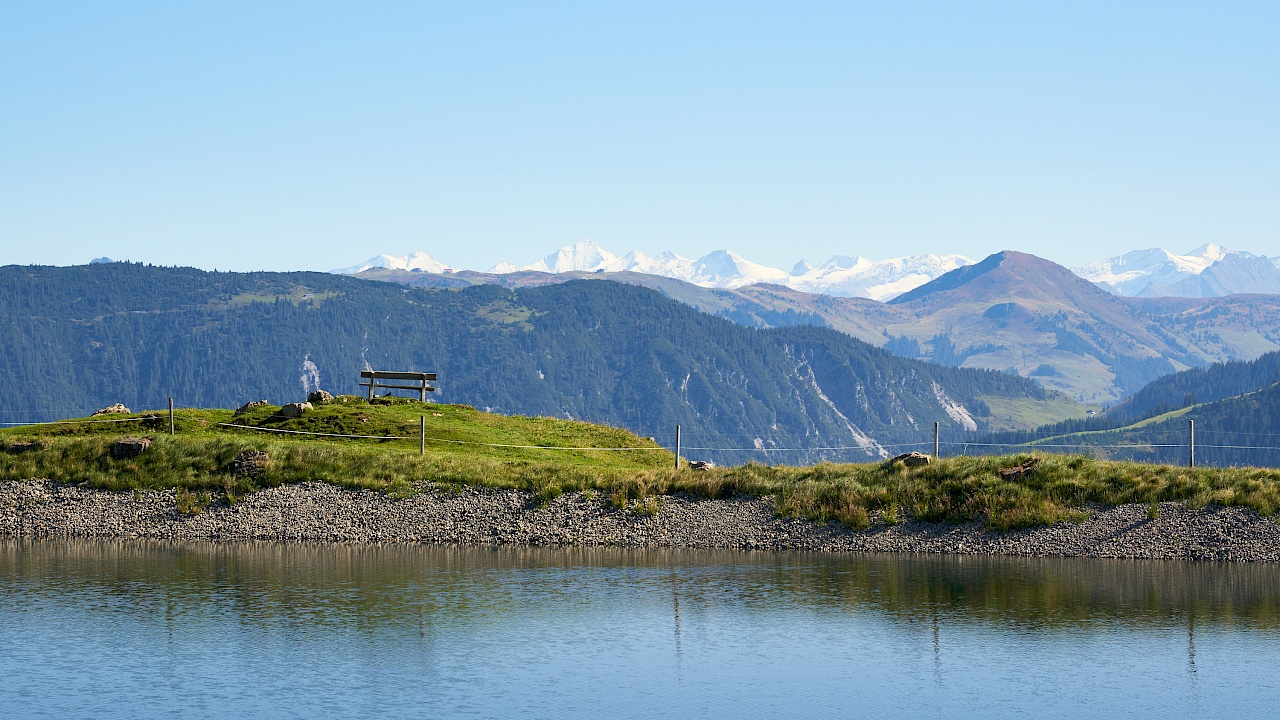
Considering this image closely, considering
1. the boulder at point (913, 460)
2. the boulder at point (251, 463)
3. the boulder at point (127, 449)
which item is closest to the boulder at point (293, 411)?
the boulder at point (251, 463)

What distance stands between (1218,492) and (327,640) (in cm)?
3866

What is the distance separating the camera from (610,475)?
59250 mm

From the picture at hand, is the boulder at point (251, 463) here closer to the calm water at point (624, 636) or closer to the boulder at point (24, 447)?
the calm water at point (624, 636)

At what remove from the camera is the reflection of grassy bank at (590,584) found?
1491 inches

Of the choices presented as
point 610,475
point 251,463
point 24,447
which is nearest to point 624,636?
point 610,475

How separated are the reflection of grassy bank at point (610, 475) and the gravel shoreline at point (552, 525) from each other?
75 centimetres

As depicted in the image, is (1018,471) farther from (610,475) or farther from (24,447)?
(24,447)

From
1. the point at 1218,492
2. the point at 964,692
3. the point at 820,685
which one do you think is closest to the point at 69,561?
the point at 820,685

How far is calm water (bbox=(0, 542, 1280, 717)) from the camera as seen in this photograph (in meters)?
28.2

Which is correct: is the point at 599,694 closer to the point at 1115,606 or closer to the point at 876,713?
the point at 876,713

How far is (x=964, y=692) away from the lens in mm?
29125

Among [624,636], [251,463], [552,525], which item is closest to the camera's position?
[624,636]

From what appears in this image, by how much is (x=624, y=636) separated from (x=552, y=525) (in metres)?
20.1

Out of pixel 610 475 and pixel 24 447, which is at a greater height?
pixel 24 447
